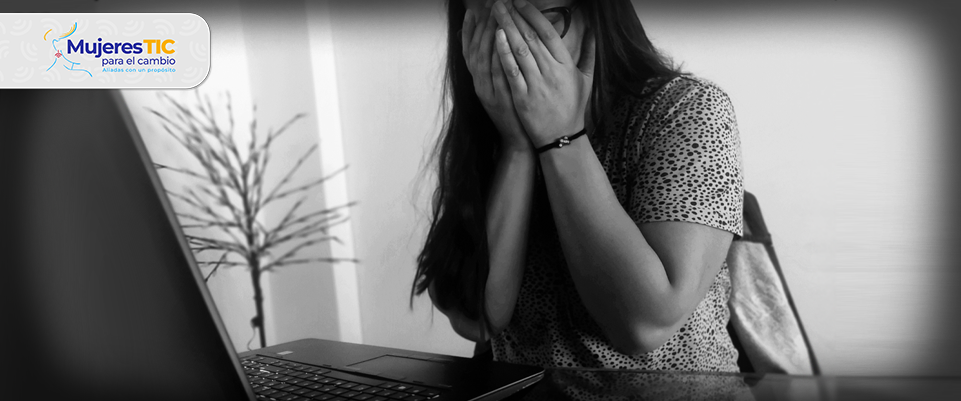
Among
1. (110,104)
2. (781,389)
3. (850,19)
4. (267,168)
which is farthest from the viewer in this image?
(267,168)

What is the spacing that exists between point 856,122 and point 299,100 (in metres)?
0.69

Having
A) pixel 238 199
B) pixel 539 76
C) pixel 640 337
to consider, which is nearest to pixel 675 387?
pixel 640 337

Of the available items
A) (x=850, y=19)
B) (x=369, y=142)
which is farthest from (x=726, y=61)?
(x=369, y=142)

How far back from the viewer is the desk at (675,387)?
1.18ft

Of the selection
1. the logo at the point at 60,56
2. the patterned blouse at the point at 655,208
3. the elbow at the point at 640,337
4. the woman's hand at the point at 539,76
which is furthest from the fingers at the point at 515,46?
the logo at the point at 60,56

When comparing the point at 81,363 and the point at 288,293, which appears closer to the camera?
the point at 81,363

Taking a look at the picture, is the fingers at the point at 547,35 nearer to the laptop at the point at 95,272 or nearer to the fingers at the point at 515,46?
the fingers at the point at 515,46

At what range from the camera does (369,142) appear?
812 millimetres

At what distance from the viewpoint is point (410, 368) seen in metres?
0.43

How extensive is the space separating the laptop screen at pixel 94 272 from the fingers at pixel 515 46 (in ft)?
1.18

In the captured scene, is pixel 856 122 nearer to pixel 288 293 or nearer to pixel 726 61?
pixel 726 61

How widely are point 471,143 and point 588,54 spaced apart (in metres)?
0.15

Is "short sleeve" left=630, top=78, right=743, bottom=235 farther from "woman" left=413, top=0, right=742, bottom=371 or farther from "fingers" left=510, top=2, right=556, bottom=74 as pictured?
"fingers" left=510, top=2, right=556, bottom=74

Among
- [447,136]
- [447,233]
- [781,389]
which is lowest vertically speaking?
[781,389]
